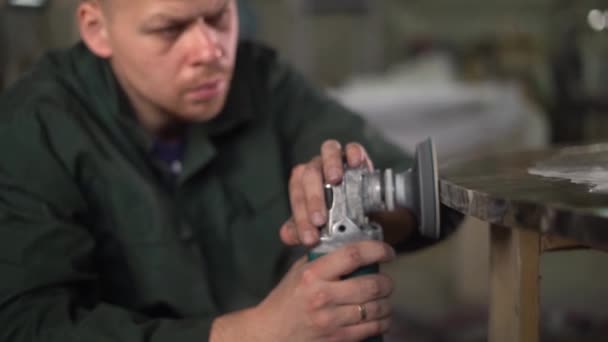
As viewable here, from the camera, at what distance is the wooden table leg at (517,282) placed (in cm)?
70

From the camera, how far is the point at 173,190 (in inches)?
43.6

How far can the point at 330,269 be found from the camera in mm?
720

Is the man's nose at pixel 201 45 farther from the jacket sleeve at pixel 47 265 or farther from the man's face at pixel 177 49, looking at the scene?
the jacket sleeve at pixel 47 265

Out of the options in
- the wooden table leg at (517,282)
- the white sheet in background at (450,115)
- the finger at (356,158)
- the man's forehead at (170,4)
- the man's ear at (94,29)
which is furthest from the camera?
the white sheet in background at (450,115)

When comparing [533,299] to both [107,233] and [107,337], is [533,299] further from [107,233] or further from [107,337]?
[107,233]

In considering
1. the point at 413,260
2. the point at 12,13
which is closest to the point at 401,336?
the point at 413,260

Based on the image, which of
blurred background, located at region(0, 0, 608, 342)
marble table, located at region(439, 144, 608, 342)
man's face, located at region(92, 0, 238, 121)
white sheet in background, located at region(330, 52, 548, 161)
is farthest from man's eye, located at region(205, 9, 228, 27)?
white sheet in background, located at region(330, 52, 548, 161)

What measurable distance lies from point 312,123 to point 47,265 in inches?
20.5

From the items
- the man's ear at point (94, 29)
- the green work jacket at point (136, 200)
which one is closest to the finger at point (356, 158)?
the green work jacket at point (136, 200)

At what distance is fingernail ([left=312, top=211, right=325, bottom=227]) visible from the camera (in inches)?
→ 29.7

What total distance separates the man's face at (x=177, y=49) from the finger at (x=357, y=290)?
0.42m

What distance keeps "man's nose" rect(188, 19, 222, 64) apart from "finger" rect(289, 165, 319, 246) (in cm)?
25

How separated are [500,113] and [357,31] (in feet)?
4.81

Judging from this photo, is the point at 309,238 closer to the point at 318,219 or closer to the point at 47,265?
the point at 318,219
